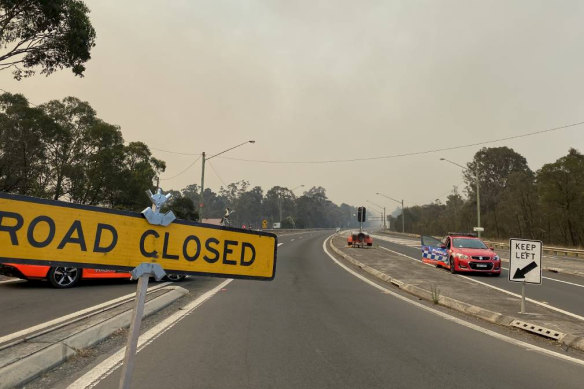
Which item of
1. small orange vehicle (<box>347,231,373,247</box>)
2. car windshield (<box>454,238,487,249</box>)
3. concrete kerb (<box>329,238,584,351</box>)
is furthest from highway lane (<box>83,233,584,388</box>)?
small orange vehicle (<box>347,231,373,247</box>)

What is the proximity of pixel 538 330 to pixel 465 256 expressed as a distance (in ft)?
30.4

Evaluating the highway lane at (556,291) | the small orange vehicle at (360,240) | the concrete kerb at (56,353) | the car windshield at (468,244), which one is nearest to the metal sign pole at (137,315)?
the concrete kerb at (56,353)

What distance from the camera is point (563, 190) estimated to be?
132ft

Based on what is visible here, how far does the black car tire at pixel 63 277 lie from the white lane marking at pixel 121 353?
3765 millimetres

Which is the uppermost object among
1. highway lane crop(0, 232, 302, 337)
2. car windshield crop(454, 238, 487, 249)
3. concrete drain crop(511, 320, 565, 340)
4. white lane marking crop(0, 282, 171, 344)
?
car windshield crop(454, 238, 487, 249)

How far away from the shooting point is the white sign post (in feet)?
26.7

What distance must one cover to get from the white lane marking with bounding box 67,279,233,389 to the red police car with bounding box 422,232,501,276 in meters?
10.9

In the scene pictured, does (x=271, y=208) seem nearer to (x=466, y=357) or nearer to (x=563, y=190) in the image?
(x=563, y=190)

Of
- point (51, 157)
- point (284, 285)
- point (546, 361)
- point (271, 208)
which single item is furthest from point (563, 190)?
point (271, 208)

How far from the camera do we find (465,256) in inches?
606

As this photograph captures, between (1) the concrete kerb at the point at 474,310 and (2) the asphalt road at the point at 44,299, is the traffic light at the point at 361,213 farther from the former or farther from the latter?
(2) the asphalt road at the point at 44,299

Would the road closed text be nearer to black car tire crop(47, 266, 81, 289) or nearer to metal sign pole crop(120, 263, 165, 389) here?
metal sign pole crop(120, 263, 165, 389)

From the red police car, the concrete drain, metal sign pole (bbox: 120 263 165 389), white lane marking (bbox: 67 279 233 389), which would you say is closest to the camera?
metal sign pole (bbox: 120 263 165 389)

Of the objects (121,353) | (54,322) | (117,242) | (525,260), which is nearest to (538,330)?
(525,260)
